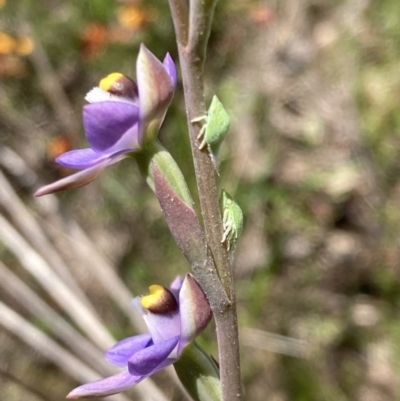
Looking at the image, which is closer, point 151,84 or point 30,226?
point 151,84

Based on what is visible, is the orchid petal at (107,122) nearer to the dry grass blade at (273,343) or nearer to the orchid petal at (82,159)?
the orchid petal at (82,159)

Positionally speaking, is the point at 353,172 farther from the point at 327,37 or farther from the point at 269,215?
the point at 327,37

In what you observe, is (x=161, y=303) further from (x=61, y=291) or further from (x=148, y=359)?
(x=61, y=291)

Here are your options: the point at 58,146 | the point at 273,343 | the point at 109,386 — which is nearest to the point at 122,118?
the point at 109,386

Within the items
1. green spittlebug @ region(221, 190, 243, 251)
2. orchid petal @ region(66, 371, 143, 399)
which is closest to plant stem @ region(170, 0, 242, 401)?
green spittlebug @ region(221, 190, 243, 251)

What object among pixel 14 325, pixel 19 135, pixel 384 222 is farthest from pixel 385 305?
pixel 19 135

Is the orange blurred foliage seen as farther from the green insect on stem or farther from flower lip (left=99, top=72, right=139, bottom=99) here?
the green insect on stem

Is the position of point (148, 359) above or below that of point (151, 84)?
below
